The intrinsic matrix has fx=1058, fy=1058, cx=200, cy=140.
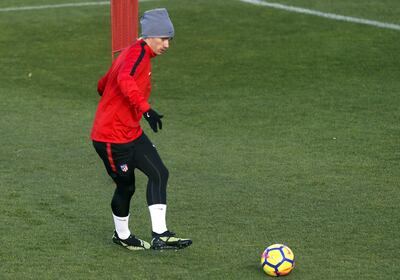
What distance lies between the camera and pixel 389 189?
38.1 ft

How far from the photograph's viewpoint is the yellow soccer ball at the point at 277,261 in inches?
339

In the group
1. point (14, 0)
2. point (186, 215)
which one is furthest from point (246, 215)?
point (14, 0)

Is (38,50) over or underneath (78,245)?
Answer: underneath

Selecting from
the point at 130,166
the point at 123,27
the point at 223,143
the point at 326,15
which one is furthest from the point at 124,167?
the point at 326,15

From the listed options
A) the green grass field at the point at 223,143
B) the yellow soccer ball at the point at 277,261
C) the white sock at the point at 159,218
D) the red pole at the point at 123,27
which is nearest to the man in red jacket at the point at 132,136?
the white sock at the point at 159,218

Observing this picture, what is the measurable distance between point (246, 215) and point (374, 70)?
8485 mm

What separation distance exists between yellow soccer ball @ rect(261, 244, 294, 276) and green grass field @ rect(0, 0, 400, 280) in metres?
0.11

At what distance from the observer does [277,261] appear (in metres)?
8.62

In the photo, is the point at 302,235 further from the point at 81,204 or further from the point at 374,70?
the point at 374,70

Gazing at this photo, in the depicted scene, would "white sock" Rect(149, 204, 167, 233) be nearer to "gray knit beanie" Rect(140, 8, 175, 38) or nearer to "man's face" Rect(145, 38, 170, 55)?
"man's face" Rect(145, 38, 170, 55)

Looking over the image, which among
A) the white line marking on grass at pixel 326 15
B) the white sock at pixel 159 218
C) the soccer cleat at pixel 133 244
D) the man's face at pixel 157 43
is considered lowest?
the white line marking on grass at pixel 326 15

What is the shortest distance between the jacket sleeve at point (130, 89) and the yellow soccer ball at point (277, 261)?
1582 millimetres

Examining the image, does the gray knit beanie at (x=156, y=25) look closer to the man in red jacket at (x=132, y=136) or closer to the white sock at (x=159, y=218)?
the man in red jacket at (x=132, y=136)

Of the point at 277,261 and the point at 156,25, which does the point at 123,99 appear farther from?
the point at 277,261
